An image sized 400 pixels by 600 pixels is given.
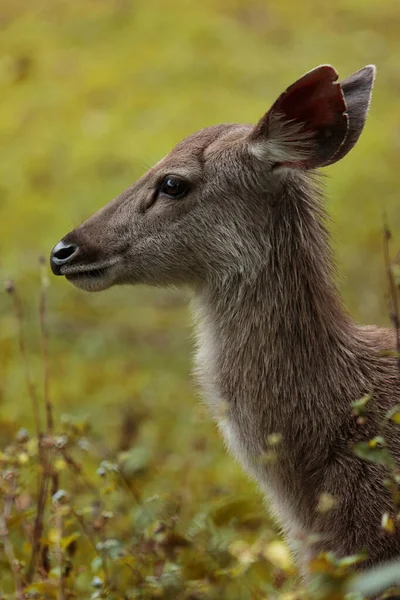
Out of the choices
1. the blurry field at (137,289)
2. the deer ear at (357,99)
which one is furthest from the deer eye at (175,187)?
the blurry field at (137,289)

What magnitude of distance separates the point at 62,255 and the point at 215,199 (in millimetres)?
601

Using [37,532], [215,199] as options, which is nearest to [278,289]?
[215,199]

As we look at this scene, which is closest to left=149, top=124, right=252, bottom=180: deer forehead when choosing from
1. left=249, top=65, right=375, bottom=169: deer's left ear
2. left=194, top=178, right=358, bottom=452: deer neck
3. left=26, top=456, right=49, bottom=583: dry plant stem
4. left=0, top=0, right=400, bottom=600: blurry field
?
left=249, top=65, right=375, bottom=169: deer's left ear

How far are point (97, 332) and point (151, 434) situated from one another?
200cm

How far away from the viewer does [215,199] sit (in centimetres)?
381

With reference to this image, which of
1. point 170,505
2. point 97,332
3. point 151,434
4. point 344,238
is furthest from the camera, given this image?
point 344,238

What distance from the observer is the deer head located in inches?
141

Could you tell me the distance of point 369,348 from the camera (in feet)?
12.0

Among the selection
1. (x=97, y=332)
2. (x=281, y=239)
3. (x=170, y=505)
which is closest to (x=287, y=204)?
(x=281, y=239)

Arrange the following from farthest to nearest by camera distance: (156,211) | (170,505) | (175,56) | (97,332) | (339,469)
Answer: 1. (175,56)
2. (97,332)
3. (170,505)
4. (156,211)
5. (339,469)

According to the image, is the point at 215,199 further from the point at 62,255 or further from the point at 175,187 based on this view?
the point at 62,255

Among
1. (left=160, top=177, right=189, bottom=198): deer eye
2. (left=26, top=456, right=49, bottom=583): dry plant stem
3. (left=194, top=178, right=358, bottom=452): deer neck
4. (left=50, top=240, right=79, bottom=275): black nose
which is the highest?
(left=160, top=177, right=189, bottom=198): deer eye

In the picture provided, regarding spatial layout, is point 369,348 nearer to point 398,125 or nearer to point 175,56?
point 398,125

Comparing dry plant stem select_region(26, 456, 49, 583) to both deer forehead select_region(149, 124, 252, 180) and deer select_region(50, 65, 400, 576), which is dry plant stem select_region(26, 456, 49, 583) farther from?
deer forehead select_region(149, 124, 252, 180)
